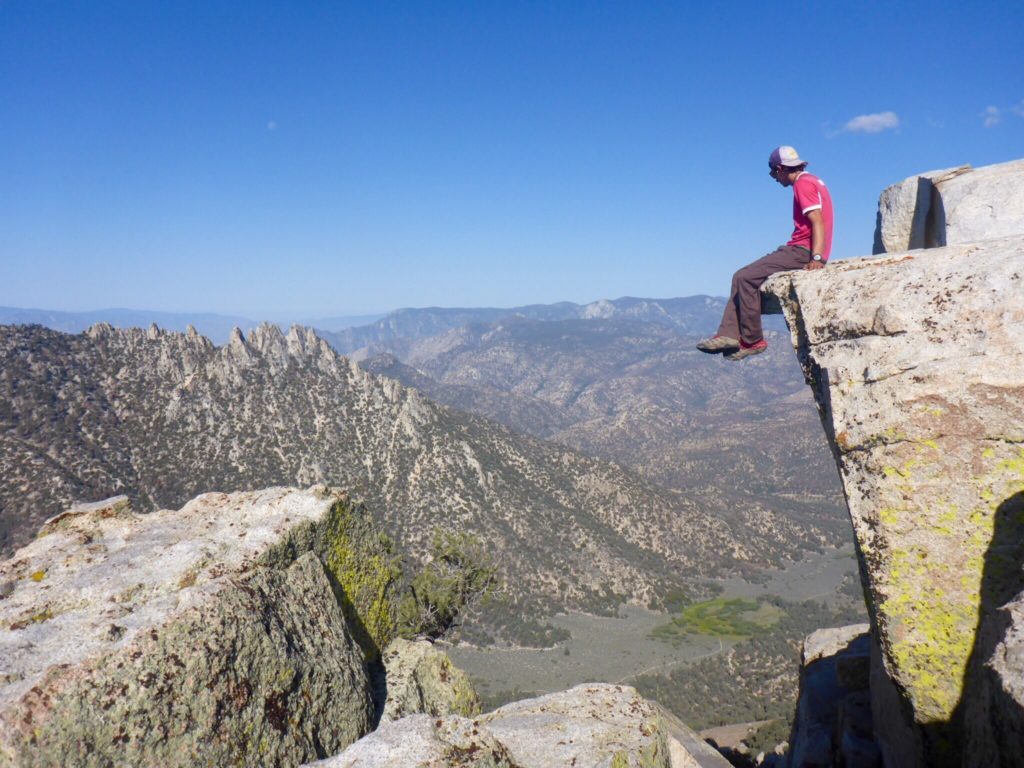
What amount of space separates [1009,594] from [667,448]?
17934 centimetres

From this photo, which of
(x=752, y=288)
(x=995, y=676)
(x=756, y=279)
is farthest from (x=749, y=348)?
(x=995, y=676)

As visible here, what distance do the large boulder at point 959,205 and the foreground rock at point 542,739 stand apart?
7743 millimetres

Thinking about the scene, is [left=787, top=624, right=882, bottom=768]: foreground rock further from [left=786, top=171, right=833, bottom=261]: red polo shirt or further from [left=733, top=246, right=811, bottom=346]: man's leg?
[left=786, top=171, right=833, bottom=261]: red polo shirt

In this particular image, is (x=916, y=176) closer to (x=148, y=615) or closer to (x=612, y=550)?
(x=148, y=615)

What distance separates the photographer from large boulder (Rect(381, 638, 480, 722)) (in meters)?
8.84

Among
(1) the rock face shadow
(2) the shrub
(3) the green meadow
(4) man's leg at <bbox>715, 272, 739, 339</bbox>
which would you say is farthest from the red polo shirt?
(3) the green meadow

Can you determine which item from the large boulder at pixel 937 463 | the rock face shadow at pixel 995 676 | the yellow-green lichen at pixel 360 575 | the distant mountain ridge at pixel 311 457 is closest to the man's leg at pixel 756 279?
the large boulder at pixel 937 463

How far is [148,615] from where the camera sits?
5469mm

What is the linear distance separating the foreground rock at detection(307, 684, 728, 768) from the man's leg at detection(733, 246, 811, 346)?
5.97 metres

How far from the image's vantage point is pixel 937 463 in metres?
6.55

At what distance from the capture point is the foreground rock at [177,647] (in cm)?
467

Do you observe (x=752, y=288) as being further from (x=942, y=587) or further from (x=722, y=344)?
(x=942, y=587)

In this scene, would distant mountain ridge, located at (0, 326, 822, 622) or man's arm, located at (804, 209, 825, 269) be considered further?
distant mountain ridge, located at (0, 326, 822, 622)

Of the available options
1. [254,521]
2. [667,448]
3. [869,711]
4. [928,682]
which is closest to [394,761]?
[254,521]
